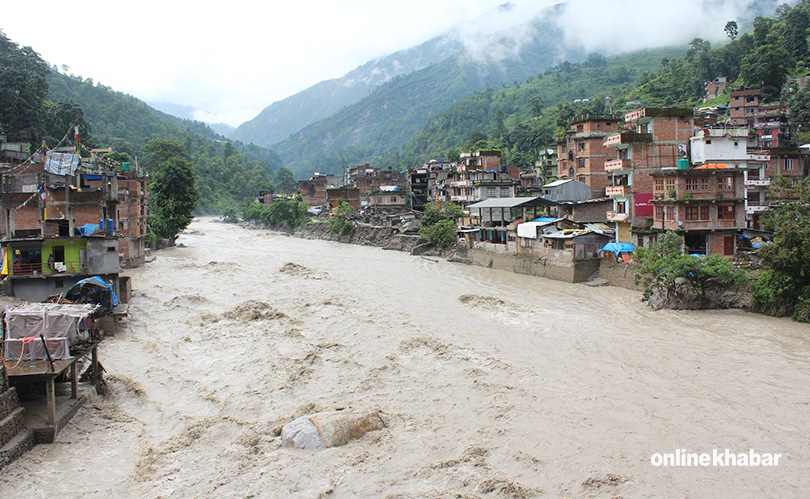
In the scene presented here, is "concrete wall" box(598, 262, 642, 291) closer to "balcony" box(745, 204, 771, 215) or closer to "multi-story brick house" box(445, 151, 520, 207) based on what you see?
"balcony" box(745, 204, 771, 215)

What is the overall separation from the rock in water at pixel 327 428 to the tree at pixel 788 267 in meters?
15.5

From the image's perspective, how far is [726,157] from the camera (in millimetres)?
27672

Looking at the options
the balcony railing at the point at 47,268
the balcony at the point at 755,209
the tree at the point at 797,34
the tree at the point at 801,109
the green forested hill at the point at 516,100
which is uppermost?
the green forested hill at the point at 516,100

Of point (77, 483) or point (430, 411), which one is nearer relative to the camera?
point (77, 483)

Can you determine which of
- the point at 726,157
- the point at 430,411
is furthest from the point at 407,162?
the point at 430,411

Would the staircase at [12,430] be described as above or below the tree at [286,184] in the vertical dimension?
below

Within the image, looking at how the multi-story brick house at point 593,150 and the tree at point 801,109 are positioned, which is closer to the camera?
the multi-story brick house at point 593,150

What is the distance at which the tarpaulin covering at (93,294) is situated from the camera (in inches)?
685

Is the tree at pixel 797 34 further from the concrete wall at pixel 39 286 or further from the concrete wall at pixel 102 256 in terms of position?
the concrete wall at pixel 39 286

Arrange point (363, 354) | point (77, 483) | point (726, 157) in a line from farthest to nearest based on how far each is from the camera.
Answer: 1. point (726, 157)
2. point (363, 354)
3. point (77, 483)

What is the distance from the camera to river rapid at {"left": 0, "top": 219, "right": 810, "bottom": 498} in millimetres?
9430

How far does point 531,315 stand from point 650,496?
1274 centimetres

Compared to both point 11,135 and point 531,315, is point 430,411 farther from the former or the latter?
Result: point 11,135

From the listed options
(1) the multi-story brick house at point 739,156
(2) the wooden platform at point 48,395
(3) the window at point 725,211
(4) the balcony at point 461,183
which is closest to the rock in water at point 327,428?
(2) the wooden platform at point 48,395
